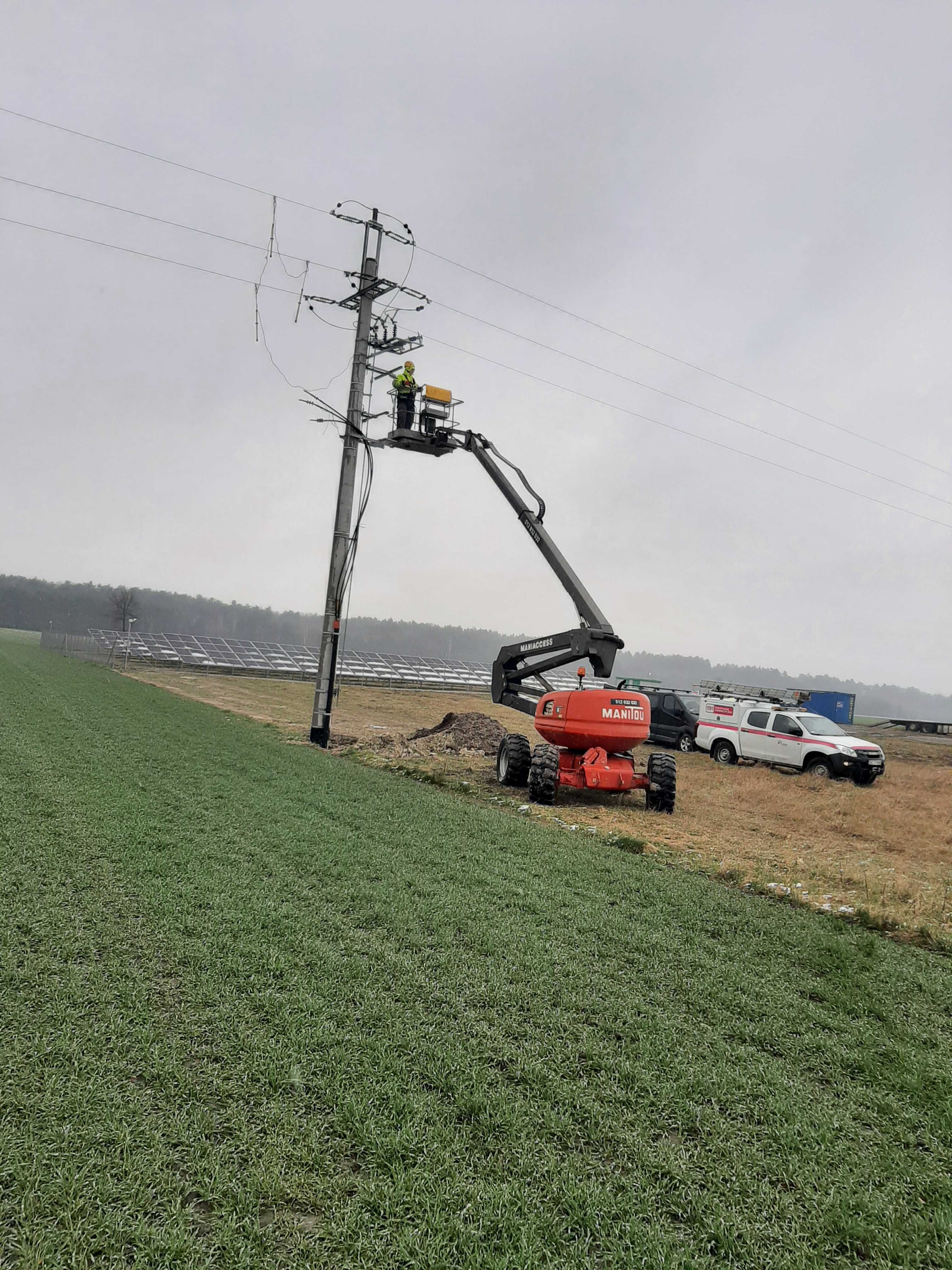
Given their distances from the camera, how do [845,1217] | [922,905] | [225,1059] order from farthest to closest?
[922,905] < [225,1059] < [845,1217]

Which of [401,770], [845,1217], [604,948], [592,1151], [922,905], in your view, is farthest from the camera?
[401,770]

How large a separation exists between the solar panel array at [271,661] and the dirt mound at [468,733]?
82.2 feet

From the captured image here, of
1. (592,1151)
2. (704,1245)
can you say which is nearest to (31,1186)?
(592,1151)

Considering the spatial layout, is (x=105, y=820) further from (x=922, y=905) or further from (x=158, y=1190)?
(x=922, y=905)

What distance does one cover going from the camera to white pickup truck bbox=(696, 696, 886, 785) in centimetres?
1758

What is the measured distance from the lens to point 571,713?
11992 mm

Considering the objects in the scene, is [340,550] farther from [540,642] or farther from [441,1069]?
[441,1069]

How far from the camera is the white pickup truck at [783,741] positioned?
17.6 metres

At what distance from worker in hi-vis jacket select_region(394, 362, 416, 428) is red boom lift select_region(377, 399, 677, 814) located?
204cm

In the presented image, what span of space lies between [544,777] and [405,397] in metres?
8.61

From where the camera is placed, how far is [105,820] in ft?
24.6

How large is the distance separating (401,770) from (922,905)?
345 inches

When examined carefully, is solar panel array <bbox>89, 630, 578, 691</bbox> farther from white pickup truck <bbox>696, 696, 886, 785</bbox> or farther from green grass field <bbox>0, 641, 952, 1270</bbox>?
green grass field <bbox>0, 641, 952, 1270</bbox>

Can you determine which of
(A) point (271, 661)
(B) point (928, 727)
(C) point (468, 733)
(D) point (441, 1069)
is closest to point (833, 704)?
(B) point (928, 727)
